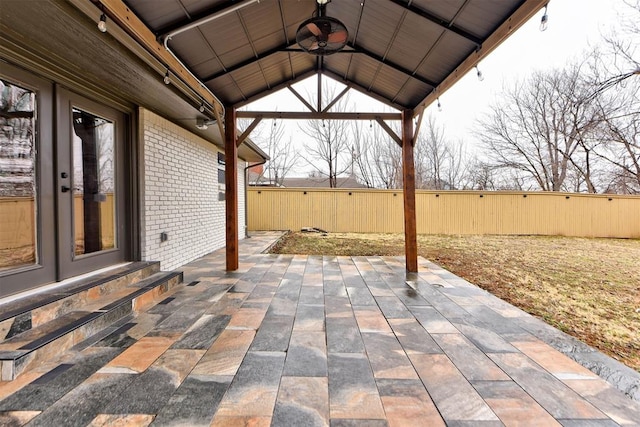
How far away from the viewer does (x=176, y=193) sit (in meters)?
4.43

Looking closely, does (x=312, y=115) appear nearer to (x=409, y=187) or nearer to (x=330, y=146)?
(x=409, y=187)

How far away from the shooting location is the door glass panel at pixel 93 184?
2.75 m

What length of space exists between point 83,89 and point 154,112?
42.0 inches

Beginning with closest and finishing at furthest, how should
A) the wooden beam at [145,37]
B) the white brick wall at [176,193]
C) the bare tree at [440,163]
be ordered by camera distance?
the wooden beam at [145,37] → the white brick wall at [176,193] → the bare tree at [440,163]

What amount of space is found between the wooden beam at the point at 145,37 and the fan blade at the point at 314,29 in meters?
1.31

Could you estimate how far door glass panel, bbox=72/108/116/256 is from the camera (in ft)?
9.01

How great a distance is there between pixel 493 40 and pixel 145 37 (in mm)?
2953

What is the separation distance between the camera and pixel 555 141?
13.8m

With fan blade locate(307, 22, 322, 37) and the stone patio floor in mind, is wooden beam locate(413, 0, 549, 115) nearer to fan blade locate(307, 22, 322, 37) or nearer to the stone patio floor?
fan blade locate(307, 22, 322, 37)

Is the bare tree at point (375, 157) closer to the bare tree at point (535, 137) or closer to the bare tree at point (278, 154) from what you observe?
the bare tree at point (278, 154)

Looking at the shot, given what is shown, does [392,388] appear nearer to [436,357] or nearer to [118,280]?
[436,357]

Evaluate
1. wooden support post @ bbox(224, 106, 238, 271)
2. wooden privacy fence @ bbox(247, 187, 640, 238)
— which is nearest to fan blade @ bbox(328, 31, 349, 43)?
wooden support post @ bbox(224, 106, 238, 271)

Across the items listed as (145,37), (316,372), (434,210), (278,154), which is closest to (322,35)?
(145,37)

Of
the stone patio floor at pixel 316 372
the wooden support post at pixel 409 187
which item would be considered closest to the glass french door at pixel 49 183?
the stone patio floor at pixel 316 372
